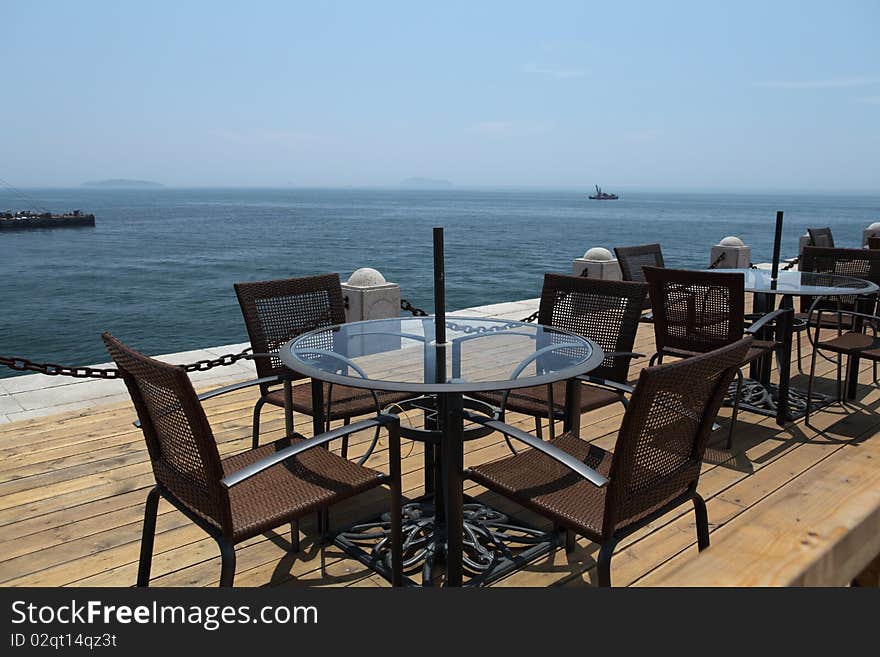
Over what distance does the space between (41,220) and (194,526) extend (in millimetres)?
75312

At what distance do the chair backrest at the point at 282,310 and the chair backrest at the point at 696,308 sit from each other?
173 centimetres

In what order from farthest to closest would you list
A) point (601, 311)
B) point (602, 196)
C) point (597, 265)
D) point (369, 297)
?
point (602, 196) → point (597, 265) → point (369, 297) → point (601, 311)

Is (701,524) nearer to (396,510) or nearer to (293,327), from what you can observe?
(396,510)

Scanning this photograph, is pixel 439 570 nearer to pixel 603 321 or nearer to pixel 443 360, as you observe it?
pixel 443 360

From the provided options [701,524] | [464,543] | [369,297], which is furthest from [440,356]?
[369,297]

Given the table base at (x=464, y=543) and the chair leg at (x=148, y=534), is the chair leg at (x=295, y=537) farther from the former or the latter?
the chair leg at (x=148, y=534)

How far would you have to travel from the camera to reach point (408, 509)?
2.99 meters

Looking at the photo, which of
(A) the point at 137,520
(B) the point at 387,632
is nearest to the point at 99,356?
(A) the point at 137,520

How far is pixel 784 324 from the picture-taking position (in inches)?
166

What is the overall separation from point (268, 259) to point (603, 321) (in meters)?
38.1

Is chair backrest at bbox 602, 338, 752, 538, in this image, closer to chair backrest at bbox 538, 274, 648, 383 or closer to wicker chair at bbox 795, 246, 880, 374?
chair backrest at bbox 538, 274, 648, 383

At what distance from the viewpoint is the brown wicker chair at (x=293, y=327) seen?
3.12 m

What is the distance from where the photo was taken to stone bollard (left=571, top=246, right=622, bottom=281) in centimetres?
856

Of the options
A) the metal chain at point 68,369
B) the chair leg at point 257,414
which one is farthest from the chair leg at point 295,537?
the metal chain at point 68,369
